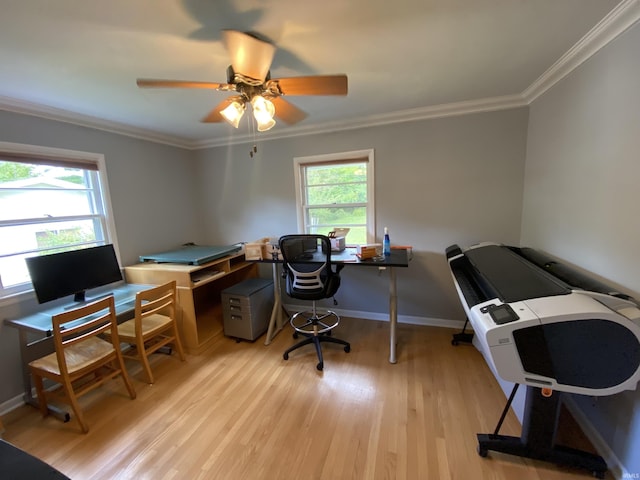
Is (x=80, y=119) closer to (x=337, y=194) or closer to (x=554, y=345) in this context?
(x=337, y=194)

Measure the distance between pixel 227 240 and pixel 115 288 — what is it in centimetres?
135

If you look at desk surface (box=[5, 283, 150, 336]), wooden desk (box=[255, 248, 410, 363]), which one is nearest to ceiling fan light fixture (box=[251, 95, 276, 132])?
wooden desk (box=[255, 248, 410, 363])

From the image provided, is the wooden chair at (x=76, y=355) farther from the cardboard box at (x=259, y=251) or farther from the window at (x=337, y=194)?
the window at (x=337, y=194)

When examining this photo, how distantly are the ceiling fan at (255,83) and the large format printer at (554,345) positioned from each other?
4.50 ft

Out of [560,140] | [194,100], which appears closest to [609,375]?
[560,140]

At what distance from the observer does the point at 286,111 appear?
1770 mm

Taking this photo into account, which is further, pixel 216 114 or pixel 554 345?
pixel 216 114

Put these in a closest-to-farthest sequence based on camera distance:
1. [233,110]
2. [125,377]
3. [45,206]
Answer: [233,110] → [125,377] → [45,206]

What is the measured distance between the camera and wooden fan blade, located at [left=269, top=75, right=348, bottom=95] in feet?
4.35

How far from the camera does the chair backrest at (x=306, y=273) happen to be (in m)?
2.31

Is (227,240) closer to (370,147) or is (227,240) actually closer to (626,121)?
(370,147)

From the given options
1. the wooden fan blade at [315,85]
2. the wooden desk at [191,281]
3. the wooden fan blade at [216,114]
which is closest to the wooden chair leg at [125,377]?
the wooden desk at [191,281]

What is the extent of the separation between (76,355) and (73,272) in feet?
2.30

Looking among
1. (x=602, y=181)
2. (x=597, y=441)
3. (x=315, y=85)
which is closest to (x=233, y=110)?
(x=315, y=85)
